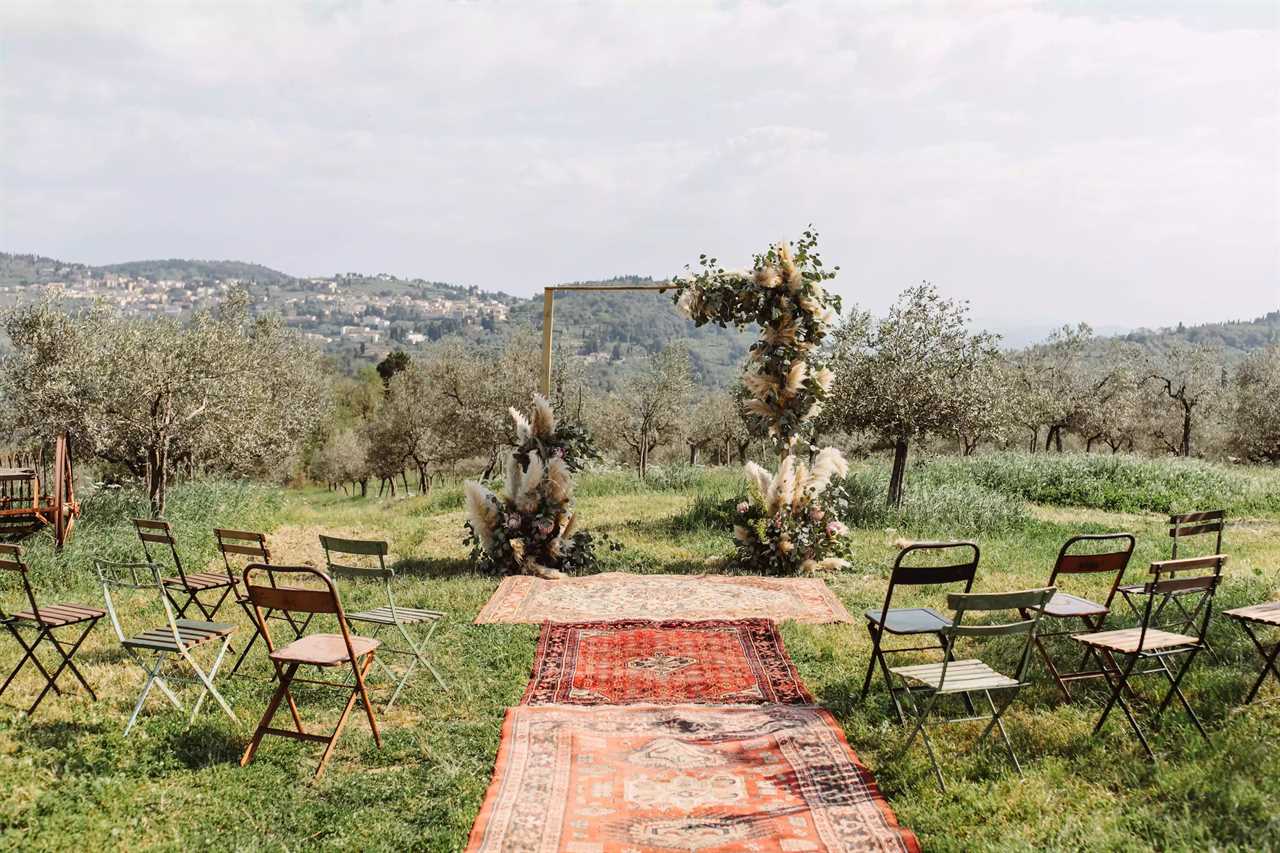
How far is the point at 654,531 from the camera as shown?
547 inches

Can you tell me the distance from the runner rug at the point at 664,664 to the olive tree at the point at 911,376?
7.24 metres

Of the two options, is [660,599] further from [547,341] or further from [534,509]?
[547,341]

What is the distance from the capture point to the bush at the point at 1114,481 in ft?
54.4

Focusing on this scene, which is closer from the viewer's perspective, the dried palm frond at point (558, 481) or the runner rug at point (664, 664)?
the runner rug at point (664, 664)

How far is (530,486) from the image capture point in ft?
35.2

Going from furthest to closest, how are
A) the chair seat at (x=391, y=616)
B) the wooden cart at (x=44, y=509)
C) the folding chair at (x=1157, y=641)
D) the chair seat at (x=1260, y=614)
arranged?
the wooden cart at (x=44, y=509) → the chair seat at (x=391, y=616) → the chair seat at (x=1260, y=614) → the folding chair at (x=1157, y=641)

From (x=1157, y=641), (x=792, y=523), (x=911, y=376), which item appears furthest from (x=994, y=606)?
(x=911, y=376)

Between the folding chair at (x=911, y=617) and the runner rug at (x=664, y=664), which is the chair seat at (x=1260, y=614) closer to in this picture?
the folding chair at (x=911, y=617)

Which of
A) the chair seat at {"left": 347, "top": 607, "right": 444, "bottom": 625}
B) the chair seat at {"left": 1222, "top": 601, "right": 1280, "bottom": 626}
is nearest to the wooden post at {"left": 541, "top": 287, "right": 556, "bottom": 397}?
the chair seat at {"left": 347, "top": 607, "right": 444, "bottom": 625}

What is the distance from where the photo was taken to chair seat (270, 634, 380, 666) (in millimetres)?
5078

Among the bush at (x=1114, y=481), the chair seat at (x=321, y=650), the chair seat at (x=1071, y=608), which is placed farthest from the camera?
the bush at (x=1114, y=481)

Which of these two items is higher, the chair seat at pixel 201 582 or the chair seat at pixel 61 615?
the chair seat at pixel 61 615

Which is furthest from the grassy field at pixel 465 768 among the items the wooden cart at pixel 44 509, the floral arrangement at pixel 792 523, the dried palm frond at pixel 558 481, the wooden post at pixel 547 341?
the wooden post at pixel 547 341

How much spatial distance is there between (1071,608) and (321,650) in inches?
195
